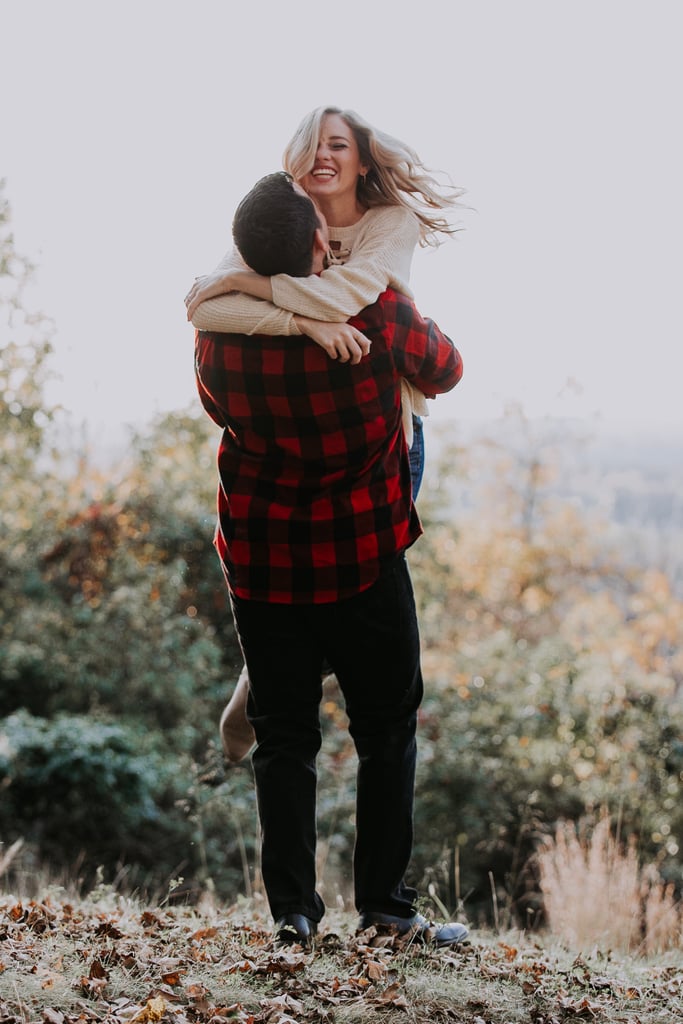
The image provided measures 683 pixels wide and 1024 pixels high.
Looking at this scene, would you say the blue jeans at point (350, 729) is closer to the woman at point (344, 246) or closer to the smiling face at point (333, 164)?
the woman at point (344, 246)

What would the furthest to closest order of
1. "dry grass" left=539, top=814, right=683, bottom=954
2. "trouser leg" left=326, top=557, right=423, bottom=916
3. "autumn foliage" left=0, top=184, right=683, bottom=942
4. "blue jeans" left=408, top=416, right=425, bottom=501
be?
"autumn foliage" left=0, top=184, right=683, bottom=942, "dry grass" left=539, top=814, right=683, bottom=954, "blue jeans" left=408, top=416, right=425, bottom=501, "trouser leg" left=326, top=557, right=423, bottom=916

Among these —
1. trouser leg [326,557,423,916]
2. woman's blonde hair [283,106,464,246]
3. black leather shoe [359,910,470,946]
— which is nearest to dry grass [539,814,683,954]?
black leather shoe [359,910,470,946]

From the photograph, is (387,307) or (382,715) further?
(382,715)

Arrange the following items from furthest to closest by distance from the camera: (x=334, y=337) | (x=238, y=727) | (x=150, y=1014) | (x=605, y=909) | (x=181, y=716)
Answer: (x=181, y=716) < (x=605, y=909) < (x=238, y=727) < (x=334, y=337) < (x=150, y=1014)

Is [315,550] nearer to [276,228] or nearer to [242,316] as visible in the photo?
[242,316]

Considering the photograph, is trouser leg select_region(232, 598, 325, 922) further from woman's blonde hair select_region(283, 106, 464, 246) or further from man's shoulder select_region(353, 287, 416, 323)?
woman's blonde hair select_region(283, 106, 464, 246)

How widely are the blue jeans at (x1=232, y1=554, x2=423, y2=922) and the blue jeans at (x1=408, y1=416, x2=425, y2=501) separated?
Answer: 0.90 feet

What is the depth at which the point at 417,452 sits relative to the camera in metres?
2.48

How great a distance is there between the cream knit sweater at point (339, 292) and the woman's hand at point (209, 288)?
1 cm

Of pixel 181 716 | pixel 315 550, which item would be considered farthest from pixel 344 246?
pixel 181 716

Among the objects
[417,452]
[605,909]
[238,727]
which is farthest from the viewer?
[605,909]

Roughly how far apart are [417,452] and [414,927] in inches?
43.9

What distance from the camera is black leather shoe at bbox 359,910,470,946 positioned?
2.38 m

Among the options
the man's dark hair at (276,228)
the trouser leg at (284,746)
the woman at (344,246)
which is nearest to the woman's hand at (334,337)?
the woman at (344,246)
